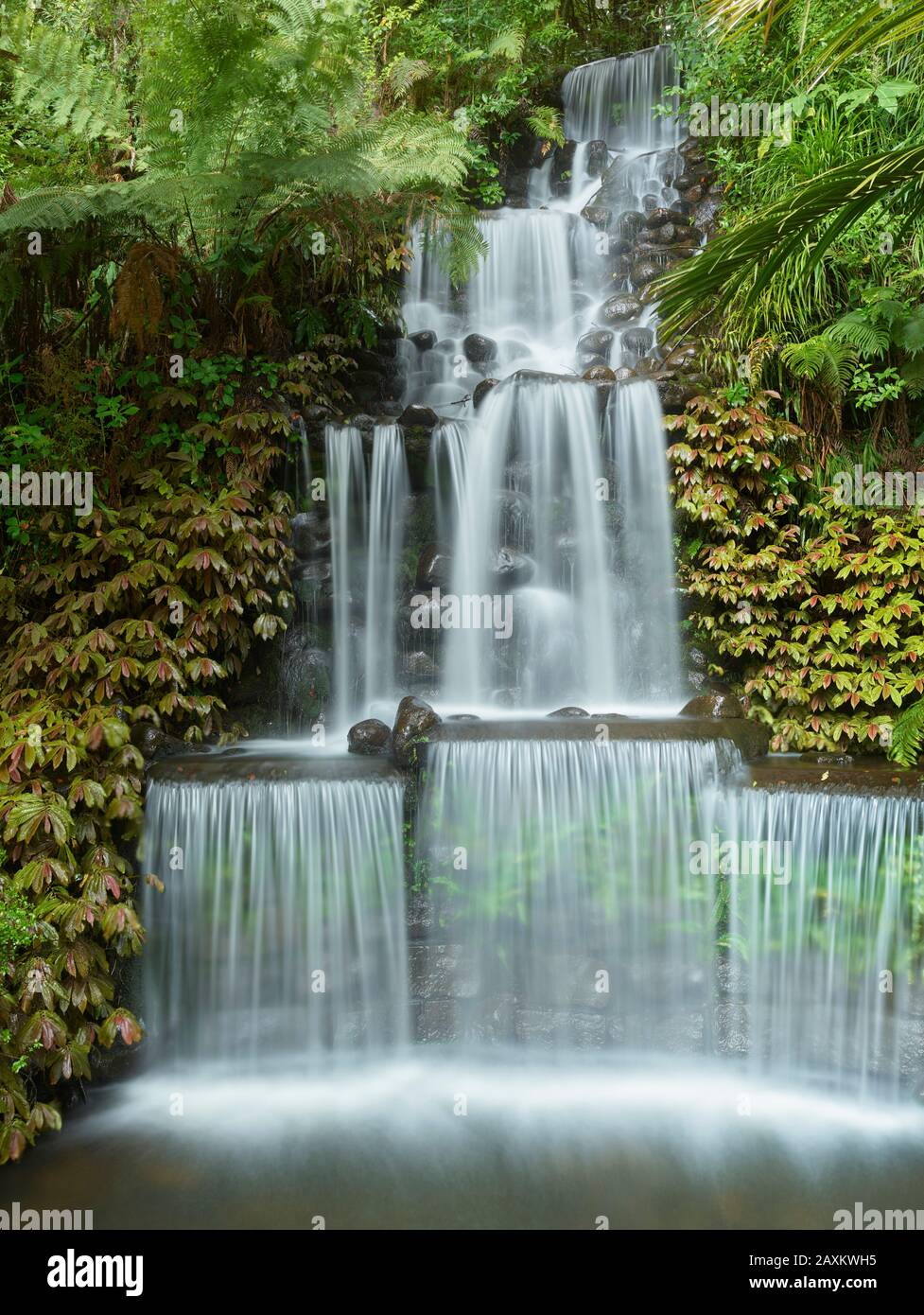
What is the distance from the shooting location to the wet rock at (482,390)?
315 inches

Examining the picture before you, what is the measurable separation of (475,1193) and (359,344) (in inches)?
268

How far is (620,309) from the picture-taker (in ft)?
31.5

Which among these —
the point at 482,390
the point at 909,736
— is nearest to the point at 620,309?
the point at 482,390

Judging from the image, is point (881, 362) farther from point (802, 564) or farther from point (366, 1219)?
point (366, 1219)

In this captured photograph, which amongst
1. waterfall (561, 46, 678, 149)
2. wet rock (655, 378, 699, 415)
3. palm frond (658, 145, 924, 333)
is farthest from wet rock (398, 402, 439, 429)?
waterfall (561, 46, 678, 149)

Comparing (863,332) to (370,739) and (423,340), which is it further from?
(370,739)

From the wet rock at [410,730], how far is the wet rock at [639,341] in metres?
5.03

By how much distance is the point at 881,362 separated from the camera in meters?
7.20

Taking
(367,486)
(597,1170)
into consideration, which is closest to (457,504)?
(367,486)

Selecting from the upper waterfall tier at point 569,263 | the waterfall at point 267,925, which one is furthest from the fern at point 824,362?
the waterfall at point 267,925

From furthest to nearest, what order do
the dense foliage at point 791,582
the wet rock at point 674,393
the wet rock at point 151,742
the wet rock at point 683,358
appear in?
the wet rock at point 683,358
the wet rock at point 674,393
the dense foliage at point 791,582
the wet rock at point 151,742

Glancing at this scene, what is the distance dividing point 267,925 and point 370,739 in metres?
1.28

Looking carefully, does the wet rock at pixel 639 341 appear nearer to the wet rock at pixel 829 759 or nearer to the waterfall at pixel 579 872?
the wet rock at pixel 829 759

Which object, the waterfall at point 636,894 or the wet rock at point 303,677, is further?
the wet rock at point 303,677
